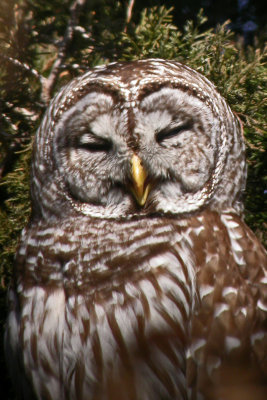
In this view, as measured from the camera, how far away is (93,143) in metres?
2.63

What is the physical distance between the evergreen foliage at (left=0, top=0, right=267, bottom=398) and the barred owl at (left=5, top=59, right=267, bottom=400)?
417mm

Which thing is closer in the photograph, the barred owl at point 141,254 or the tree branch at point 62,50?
the barred owl at point 141,254

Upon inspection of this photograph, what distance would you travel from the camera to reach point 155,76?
2629mm

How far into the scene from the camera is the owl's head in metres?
2.54

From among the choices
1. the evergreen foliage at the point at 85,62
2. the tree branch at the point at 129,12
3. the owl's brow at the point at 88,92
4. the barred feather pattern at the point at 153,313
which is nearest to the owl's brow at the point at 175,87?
the owl's brow at the point at 88,92

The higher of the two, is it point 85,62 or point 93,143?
point 85,62

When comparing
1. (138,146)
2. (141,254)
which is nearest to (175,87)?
(138,146)

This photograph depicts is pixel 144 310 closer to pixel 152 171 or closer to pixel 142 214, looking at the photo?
pixel 142 214

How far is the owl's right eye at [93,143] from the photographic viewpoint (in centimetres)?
261

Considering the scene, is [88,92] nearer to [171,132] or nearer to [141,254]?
[171,132]

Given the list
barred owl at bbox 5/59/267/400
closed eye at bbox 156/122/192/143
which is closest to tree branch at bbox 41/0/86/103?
barred owl at bbox 5/59/267/400

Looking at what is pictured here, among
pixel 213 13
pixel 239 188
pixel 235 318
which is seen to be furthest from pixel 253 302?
A: pixel 213 13

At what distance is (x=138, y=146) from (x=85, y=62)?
121cm

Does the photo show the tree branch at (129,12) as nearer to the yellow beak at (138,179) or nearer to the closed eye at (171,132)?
the closed eye at (171,132)
